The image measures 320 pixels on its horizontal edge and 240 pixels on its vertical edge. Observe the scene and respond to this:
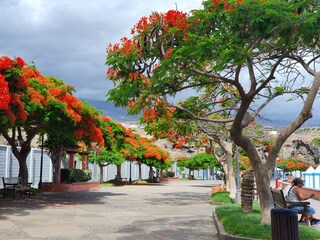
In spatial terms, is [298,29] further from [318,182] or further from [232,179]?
[318,182]

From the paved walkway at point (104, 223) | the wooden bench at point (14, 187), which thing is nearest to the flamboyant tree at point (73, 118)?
the paved walkway at point (104, 223)

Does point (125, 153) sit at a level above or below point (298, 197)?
above

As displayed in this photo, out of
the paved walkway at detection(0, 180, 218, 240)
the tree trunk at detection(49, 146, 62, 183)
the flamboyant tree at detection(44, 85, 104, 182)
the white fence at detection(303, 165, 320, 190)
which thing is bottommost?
the paved walkway at detection(0, 180, 218, 240)

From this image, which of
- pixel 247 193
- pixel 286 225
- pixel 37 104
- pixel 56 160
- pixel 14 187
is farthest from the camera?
pixel 56 160

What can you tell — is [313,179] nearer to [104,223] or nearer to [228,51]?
[104,223]

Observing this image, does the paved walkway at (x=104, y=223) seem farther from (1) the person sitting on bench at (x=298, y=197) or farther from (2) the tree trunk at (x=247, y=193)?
(1) the person sitting on bench at (x=298, y=197)

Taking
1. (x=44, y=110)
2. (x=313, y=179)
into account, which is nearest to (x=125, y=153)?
(x=313, y=179)

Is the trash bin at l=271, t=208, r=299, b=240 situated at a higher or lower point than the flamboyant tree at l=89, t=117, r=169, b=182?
lower

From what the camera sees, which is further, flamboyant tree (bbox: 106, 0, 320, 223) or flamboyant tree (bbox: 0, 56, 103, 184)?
flamboyant tree (bbox: 0, 56, 103, 184)

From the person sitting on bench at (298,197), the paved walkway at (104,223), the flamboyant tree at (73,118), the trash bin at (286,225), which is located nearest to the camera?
the trash bin at (286,225)

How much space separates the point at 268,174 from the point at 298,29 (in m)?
3.27

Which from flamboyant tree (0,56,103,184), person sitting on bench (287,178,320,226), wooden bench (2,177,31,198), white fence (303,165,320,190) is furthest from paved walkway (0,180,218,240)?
white fence (303,165,320,190)

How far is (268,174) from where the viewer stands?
9398mm

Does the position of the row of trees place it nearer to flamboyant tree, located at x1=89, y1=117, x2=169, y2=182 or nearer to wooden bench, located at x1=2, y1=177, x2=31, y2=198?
flamboyant tree, located at x1=89, y1=117, x2=169, y2=182
